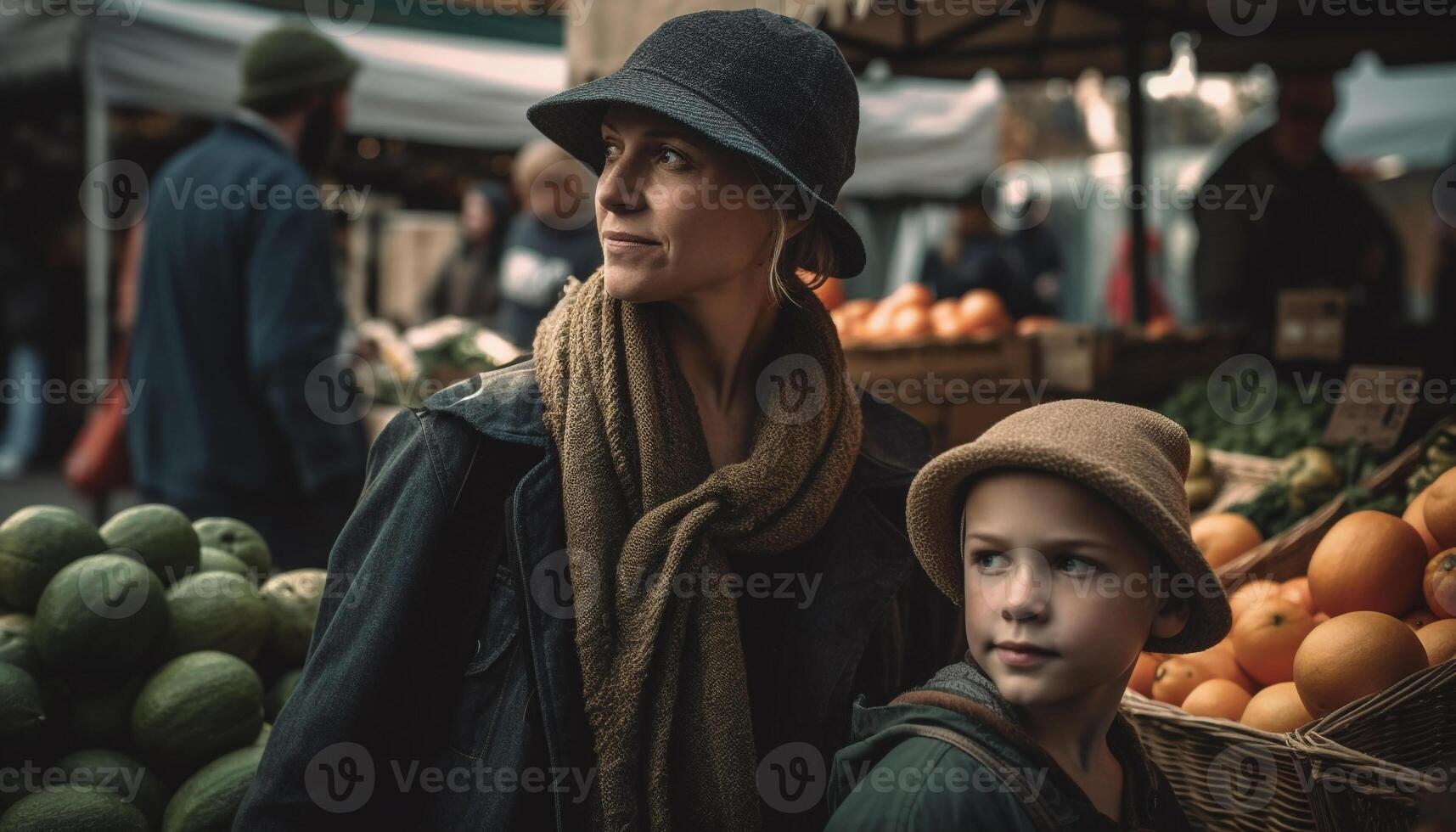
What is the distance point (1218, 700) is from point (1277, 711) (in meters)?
0.14

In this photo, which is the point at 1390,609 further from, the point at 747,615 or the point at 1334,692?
the point at 747,615

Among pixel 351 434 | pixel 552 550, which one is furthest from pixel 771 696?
pixel 351 434

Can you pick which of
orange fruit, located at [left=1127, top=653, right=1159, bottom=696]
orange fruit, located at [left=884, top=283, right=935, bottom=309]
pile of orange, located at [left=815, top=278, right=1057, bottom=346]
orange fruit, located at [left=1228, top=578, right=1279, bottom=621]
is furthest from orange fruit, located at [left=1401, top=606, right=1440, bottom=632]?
orange fruit, located at [left=884, top=283, right=935, bottom=309]

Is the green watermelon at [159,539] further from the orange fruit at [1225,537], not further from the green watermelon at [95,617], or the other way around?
the orange fruit at [1225,537]

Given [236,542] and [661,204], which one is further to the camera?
[236,542]

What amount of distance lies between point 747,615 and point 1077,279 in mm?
12304

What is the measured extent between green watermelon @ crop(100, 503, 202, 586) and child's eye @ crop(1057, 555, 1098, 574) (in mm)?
1853

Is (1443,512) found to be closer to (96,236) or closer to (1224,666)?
(1224,666)

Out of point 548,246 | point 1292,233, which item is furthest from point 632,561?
point 1292,233

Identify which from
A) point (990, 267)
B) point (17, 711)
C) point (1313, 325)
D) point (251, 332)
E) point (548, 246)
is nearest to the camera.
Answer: point (17, 711)

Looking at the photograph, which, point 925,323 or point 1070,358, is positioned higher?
point 925,323

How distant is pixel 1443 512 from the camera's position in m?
2.32

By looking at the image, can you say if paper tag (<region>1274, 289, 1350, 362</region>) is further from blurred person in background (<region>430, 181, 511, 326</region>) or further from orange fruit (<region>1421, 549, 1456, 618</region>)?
blurred person in background (<region>430, 181, 511, 326</region>)

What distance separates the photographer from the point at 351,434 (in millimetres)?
3895
